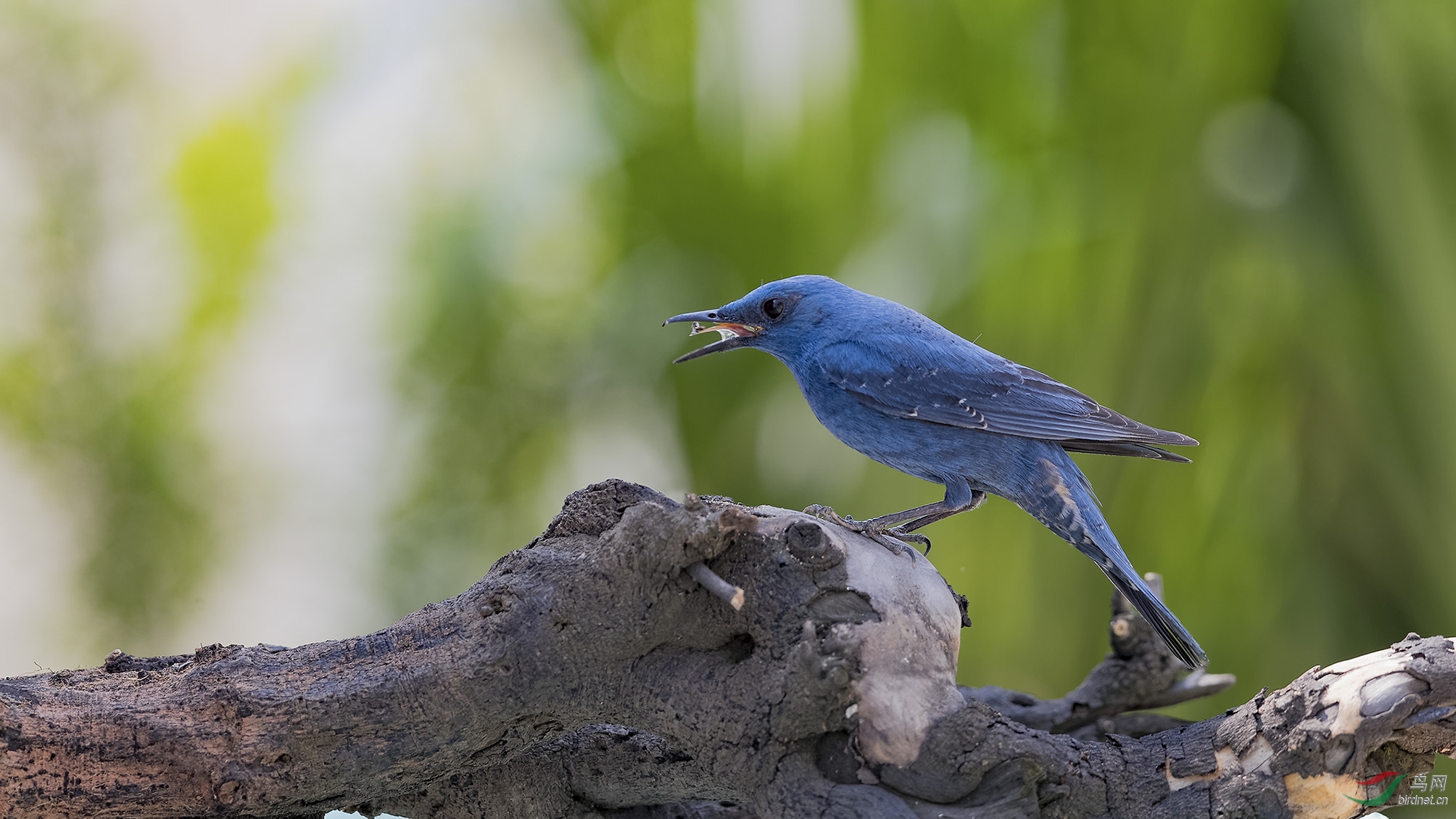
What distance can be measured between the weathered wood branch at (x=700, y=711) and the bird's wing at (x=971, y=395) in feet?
1.57

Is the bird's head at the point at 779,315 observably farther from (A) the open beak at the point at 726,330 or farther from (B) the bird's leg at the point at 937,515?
(B) the bird's leg at the point at 937,515

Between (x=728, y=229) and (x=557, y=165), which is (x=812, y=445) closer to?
(x=728, y=229)

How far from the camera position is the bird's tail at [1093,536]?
8.18ft

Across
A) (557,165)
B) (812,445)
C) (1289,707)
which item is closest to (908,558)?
(1289,707)

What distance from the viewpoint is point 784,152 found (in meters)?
5.19

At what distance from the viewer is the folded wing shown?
2572mm

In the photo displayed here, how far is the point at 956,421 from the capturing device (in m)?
2.56

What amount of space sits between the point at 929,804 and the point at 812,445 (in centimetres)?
311

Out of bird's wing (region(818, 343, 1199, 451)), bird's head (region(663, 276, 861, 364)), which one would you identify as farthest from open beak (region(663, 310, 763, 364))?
bird's wing (region(818, 343, 1199, 451))

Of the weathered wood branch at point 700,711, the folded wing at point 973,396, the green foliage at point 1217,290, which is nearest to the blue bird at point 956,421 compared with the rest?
the folded wing at point 973,396

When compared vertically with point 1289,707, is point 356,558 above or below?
above

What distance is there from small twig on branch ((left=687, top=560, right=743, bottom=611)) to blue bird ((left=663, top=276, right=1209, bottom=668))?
47 centimetres

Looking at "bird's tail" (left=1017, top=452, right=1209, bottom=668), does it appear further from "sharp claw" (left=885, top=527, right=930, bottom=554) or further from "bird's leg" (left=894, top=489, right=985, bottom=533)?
"sharp claw" (left=885, top=527, right=930, bottom=554)

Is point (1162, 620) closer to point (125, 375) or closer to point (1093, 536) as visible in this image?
point (1093, 536)
